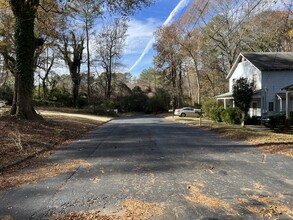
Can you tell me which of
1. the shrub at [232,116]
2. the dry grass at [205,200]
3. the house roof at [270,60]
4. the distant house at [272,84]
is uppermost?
the house roof at [270,60]

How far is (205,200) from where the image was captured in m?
4.61

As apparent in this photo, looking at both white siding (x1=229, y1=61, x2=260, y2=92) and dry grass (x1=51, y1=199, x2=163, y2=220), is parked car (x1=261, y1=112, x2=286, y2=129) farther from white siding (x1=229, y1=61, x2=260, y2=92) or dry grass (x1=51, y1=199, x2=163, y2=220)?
dry grass (x1=51, y1=199, x2=163, y2=220)

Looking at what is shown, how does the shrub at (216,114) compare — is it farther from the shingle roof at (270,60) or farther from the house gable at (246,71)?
the shingle roof at (270,60)

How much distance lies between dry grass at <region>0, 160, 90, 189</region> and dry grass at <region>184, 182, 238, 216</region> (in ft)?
10.8

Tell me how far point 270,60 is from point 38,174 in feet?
90.2

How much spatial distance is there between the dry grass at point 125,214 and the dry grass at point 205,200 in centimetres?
69

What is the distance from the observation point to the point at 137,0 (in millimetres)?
16078

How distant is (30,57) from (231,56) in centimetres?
3173

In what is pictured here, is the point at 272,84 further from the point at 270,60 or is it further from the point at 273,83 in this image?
the point at 270,60

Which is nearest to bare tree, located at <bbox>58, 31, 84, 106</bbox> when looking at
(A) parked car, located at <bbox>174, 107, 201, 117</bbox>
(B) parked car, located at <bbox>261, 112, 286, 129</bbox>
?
(A) parked car, located at <bbox>174, 107, 201, 117</bbox>

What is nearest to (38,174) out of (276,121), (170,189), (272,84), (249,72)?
(170,189)

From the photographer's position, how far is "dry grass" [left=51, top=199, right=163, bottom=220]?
13.1ft

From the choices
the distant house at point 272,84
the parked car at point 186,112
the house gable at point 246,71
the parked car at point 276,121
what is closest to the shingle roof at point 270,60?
the distant house at point 272,84

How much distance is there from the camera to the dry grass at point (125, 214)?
3.99 m
